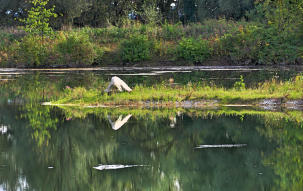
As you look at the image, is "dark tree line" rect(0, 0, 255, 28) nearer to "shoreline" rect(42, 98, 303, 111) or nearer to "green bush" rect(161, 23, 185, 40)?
"green bush" rect(161, 23, 185, 40)

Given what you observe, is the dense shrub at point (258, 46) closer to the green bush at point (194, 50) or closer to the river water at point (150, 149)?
the green bush at point (194, 50)

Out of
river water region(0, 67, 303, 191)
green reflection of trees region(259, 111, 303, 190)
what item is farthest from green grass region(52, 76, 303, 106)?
green reflection of trees region(259, 111, 303, 190)

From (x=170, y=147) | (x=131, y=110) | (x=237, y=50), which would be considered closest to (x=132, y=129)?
(x=170, y=147)

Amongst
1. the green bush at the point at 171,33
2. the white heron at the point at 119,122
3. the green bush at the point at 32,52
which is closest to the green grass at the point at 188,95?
the white heron at the point at 119,122

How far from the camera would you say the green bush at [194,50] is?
46.0m

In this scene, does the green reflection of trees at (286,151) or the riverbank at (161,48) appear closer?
the green reflection of trees at (286,151)

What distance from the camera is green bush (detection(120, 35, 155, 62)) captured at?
47.1 meters

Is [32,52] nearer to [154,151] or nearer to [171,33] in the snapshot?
[171,33]

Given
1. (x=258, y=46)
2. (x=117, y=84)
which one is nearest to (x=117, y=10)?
(x=258, y=46)

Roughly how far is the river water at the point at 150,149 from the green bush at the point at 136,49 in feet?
83.7

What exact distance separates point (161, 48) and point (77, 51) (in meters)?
6.13

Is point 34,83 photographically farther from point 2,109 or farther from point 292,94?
point 292,94

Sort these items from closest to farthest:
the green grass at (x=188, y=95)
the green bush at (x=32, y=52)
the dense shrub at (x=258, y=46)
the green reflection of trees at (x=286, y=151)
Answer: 1. the green reflection of trees at (x=286, y=151)
2. the green grass at (x=188, y=95)
3. the dense shrub at (x=258, y=46)
4. the green bush at (x=32, y=52)

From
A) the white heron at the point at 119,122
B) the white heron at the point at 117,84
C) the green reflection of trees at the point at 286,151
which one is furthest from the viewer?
the white heron at the point at 117,84
